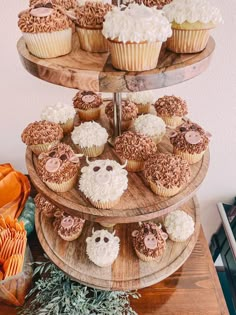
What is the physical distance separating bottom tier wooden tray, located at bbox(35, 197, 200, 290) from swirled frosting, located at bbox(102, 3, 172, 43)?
69 centimetres

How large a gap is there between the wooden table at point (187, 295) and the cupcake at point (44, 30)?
2.85ft

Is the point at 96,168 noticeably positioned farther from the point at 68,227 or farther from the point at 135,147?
the point at 68,227

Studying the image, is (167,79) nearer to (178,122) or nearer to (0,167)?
(178,122)

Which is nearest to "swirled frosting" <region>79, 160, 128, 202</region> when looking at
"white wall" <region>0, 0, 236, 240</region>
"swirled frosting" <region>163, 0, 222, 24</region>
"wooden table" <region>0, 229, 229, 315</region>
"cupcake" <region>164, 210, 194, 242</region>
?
"cupcake" <region>164, 210, 194, 242</region>

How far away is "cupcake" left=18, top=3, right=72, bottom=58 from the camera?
75 centimetres

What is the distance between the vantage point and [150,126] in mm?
1076

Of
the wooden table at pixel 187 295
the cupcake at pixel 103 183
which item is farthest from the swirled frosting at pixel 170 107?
the wooden table at pixel 187 295

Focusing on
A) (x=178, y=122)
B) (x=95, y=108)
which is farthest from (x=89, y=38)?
(x=178, y=122)

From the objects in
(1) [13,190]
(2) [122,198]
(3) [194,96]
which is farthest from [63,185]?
(3) [194,96]

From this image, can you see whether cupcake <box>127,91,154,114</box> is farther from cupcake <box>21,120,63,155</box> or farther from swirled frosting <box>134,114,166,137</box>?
cupcake <box>21,120,63,155</box>

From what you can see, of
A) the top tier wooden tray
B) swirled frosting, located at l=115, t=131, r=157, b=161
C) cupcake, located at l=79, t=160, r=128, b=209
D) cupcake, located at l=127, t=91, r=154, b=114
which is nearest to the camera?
the top tier wooden tray

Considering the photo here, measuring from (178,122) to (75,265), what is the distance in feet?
2.05

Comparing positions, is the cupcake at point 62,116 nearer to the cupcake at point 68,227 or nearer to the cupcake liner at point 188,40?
the cupcake at point 68,227

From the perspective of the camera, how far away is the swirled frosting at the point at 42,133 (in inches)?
40.9
